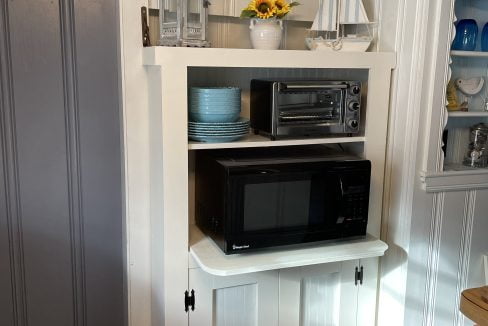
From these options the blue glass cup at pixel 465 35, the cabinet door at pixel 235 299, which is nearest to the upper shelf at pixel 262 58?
the blue glass cup at pixel 465 35

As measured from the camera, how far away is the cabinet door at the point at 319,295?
1884 millimetres

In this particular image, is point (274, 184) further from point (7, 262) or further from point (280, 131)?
point (7, 262)

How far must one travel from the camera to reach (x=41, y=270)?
185 cm

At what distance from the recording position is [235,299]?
1832 mm

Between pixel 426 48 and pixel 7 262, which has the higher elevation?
pixel 426 48

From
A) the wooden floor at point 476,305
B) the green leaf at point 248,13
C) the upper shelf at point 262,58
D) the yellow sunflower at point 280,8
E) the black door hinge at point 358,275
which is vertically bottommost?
the black door hinge at point 358,275

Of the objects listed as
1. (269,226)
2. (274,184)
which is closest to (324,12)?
(274,184)

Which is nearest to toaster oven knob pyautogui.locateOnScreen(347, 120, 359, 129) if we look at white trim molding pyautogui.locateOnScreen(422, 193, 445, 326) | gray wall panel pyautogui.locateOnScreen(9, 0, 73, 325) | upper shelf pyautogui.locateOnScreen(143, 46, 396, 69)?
upper shelf pyautogui.locateOnScreen(143, 46, 396, 69)

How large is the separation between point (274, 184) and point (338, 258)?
1.13 feet

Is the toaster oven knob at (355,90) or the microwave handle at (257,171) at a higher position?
the toaster oven knob at (355,90)

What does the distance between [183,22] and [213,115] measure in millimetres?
340

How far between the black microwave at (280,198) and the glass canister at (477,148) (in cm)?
55

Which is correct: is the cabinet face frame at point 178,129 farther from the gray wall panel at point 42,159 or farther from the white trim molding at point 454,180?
the gray wall panel at point 42,159

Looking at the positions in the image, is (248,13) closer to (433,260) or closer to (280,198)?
(280,198)
